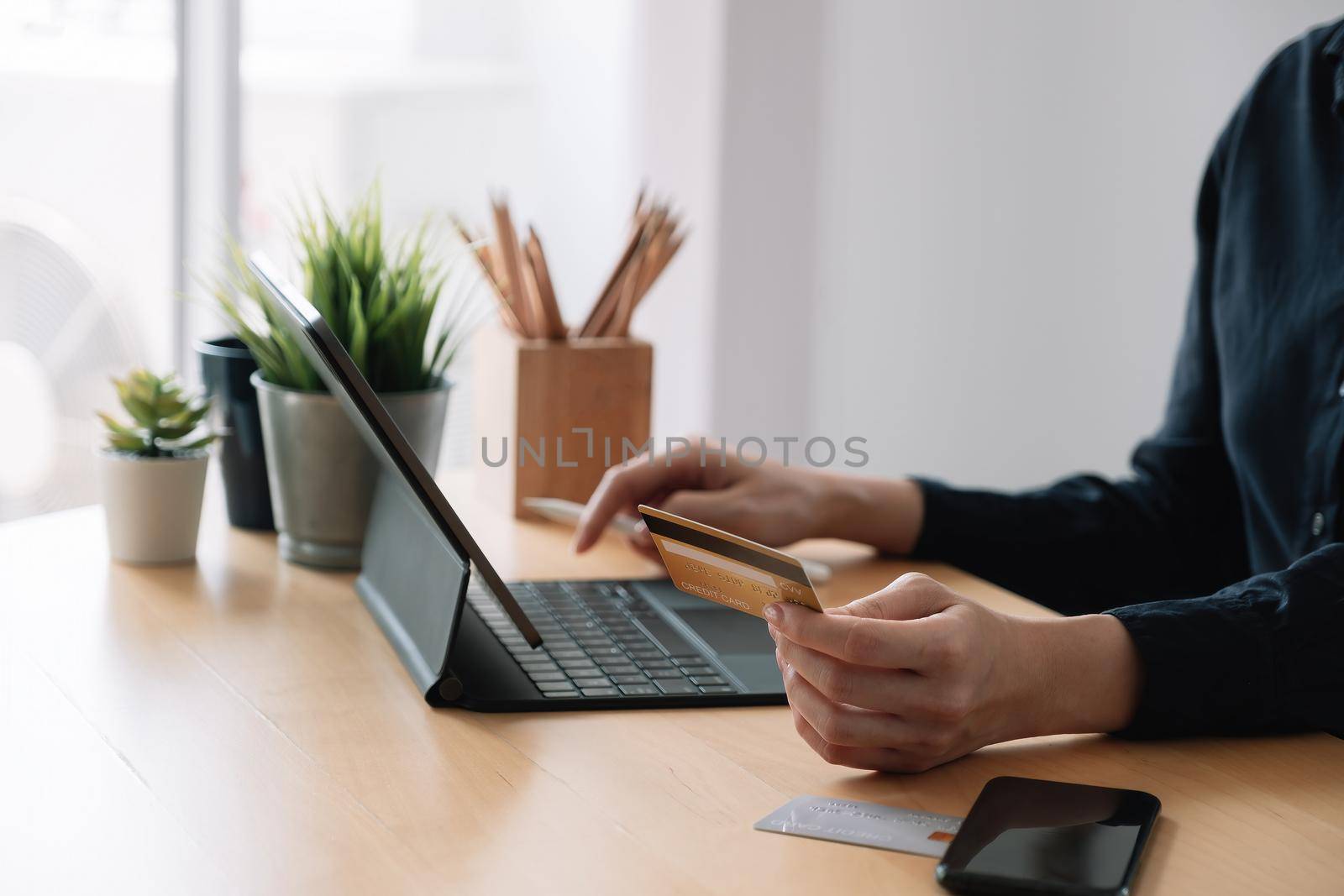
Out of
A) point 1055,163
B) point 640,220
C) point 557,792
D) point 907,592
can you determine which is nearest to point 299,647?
point 557,792

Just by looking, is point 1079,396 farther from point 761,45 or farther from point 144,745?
point 144,745

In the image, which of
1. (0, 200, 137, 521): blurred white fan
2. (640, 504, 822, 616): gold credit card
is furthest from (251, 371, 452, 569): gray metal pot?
(0, 200, 137, 521): blurred white fan

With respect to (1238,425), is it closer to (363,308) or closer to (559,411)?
(559,411)

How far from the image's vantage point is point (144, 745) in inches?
25.1

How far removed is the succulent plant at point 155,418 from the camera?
94 centimetres

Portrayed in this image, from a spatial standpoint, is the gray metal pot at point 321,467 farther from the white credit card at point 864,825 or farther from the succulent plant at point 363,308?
the white credit card at point 864,825

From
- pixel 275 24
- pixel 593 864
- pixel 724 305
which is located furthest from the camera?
pixel 724 305

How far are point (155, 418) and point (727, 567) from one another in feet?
1.80

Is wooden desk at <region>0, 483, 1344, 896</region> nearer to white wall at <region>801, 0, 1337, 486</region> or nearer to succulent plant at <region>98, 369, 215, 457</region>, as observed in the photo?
succulent plant at <region>98, 369, 215, 457</region>

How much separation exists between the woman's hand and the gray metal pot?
1.41 ft

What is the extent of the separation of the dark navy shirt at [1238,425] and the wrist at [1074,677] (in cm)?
26

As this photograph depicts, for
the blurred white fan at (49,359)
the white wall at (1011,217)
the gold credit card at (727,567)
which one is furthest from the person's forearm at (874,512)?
the blurred white fan at (49,359)

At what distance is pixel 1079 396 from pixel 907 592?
48.6 inches

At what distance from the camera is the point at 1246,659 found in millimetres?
690
